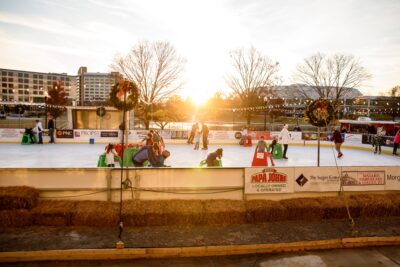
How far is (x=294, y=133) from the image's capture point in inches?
1043

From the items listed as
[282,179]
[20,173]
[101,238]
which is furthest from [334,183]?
[20,173]

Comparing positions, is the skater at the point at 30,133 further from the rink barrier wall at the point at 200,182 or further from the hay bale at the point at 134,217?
the hay bale at the point at 134,217

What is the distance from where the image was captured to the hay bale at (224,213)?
7.48 meters

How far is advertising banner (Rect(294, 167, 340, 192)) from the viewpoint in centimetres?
887

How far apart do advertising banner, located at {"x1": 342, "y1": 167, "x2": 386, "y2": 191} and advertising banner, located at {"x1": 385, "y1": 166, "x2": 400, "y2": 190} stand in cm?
13

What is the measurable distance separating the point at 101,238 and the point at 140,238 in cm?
80

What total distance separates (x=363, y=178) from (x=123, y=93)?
7.32 meters

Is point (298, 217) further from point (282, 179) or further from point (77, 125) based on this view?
point (77, 125)

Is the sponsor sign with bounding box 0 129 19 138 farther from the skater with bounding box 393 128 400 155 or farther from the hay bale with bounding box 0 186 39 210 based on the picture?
the skater with bounding box 393 128 400 155

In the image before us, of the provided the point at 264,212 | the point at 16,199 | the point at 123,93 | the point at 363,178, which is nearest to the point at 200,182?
the point at 264,212

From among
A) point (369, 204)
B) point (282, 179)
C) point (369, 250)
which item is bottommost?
point (369, 250)

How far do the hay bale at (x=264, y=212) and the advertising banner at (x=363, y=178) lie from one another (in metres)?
2.53

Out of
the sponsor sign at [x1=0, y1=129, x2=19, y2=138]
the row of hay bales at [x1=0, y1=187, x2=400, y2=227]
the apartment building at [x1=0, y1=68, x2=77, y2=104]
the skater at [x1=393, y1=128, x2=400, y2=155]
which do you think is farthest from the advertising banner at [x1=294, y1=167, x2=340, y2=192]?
the apartment building at [x1=0, y1=68, x2=77, y2=104]

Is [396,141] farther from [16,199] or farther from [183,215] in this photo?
[16,199]
